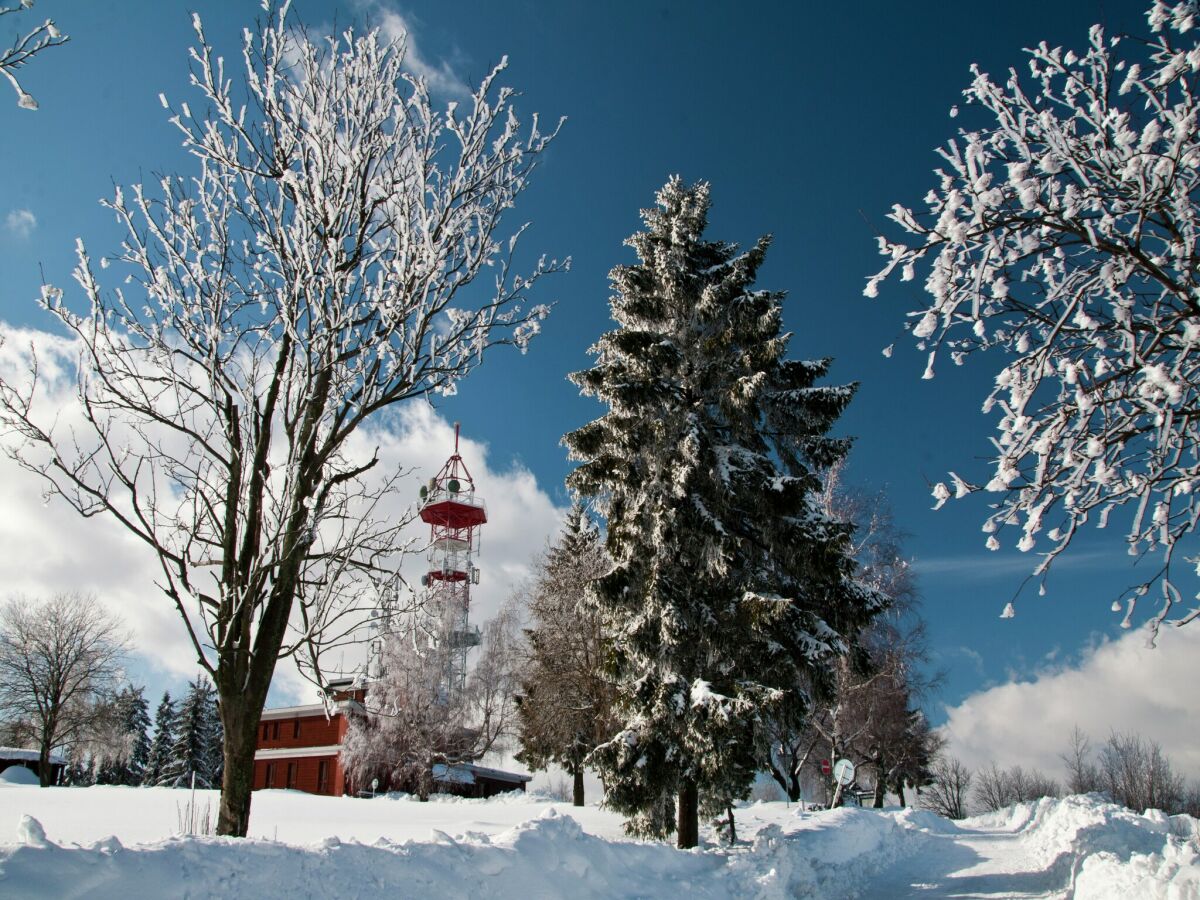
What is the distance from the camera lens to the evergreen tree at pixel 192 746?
45.7 meters

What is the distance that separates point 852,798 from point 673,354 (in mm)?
31021

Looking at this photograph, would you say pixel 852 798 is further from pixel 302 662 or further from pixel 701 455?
pixel 302 662

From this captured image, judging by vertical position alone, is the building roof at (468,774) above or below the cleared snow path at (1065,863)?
below

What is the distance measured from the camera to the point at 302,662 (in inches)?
237

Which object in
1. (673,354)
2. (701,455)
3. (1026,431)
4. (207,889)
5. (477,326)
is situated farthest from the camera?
(673,354)

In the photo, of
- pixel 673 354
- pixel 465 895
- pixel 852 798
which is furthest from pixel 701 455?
pixel 852 798

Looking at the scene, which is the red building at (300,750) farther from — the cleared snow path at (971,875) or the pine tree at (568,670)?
the cleared snow path at (971,875)

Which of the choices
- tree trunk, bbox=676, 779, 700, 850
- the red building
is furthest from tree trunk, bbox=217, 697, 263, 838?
the red building

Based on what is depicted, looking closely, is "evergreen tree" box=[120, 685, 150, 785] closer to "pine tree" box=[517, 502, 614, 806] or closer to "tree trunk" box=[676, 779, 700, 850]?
"pine tree" box=[517, 502, 614, 806]

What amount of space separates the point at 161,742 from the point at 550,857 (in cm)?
5748

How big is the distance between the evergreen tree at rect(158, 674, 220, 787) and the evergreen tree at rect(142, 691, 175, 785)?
3.59 metres

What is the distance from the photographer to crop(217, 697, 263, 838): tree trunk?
5828mm

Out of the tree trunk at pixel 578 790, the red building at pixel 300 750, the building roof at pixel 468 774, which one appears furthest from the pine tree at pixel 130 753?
the tree trunk at pixel 578 790

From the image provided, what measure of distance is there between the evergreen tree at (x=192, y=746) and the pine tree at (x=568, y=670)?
96.0ft
